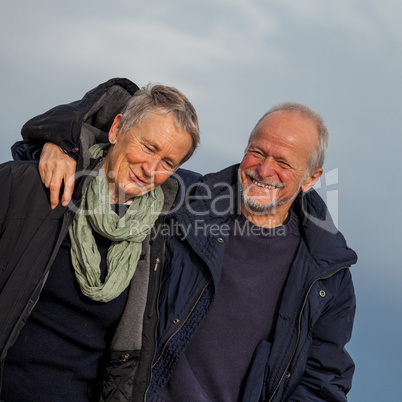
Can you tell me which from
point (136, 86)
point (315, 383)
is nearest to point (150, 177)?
point (136, 86)

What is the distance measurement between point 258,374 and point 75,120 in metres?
1.66

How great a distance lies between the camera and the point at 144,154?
9.49ft

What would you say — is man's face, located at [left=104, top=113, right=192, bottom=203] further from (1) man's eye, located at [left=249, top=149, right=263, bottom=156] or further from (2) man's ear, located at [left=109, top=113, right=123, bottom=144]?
(1) man's eye, located at [left=249, top=149, right=263, bottom=156]

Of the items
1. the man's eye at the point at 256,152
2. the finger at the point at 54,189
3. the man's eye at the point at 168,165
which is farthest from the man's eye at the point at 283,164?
the finger at the point at 54,189

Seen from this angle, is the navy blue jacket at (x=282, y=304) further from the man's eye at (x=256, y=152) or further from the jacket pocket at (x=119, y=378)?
the man's eye at (x=256, y=152)

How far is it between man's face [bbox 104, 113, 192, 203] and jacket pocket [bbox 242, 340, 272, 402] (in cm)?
110

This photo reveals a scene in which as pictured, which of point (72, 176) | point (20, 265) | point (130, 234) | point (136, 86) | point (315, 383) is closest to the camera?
point (20, 265)

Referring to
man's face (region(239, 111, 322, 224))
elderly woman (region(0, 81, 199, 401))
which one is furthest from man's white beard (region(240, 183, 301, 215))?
elderly woman (region(0, 81, 199, 401))

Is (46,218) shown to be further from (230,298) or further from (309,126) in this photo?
(309,126)

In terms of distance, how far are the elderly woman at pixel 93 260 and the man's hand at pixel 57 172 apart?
39mm

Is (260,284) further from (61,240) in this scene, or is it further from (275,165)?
(61,240)

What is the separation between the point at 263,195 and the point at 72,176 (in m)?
1.20

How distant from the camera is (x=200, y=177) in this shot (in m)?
3.59

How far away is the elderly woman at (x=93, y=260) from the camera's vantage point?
2.54m
